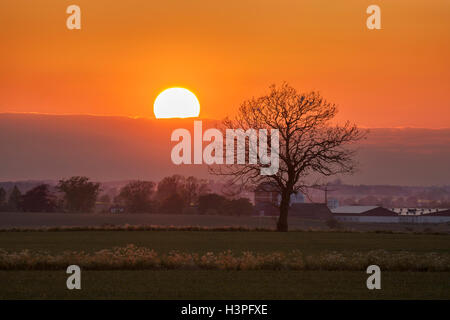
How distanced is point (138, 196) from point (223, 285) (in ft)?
357

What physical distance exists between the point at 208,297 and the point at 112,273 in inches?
280

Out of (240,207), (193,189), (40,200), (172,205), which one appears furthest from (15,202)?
(240,207)

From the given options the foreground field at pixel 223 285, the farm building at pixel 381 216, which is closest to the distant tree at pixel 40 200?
the farm building at pixel 381 216

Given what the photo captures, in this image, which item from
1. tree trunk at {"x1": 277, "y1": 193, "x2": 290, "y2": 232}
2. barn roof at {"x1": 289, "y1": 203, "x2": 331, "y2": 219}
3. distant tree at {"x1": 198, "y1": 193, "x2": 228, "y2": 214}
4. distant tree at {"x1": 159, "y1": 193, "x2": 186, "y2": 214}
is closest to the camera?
tree trunk at {"x1": 277, "y1": 193, "x2": 290, "y2": 232}

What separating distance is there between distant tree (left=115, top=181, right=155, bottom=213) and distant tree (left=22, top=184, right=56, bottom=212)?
53.0 ft

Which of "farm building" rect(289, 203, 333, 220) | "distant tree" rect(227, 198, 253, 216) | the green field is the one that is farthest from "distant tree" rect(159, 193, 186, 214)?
the green field

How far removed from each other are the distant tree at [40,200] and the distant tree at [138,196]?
53.0 feet

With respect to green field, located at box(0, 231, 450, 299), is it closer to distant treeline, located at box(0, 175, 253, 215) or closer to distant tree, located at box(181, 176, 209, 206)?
distant treeline, located at box(0, 175, 253, 215)

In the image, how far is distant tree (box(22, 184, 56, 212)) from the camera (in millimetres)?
118375

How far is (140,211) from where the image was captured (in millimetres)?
129375

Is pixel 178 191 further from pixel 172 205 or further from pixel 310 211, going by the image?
pixel 310 211

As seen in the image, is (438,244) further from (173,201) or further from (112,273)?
(173,201)

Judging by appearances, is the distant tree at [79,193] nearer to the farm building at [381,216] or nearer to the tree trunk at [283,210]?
the farm building at [381,216]
